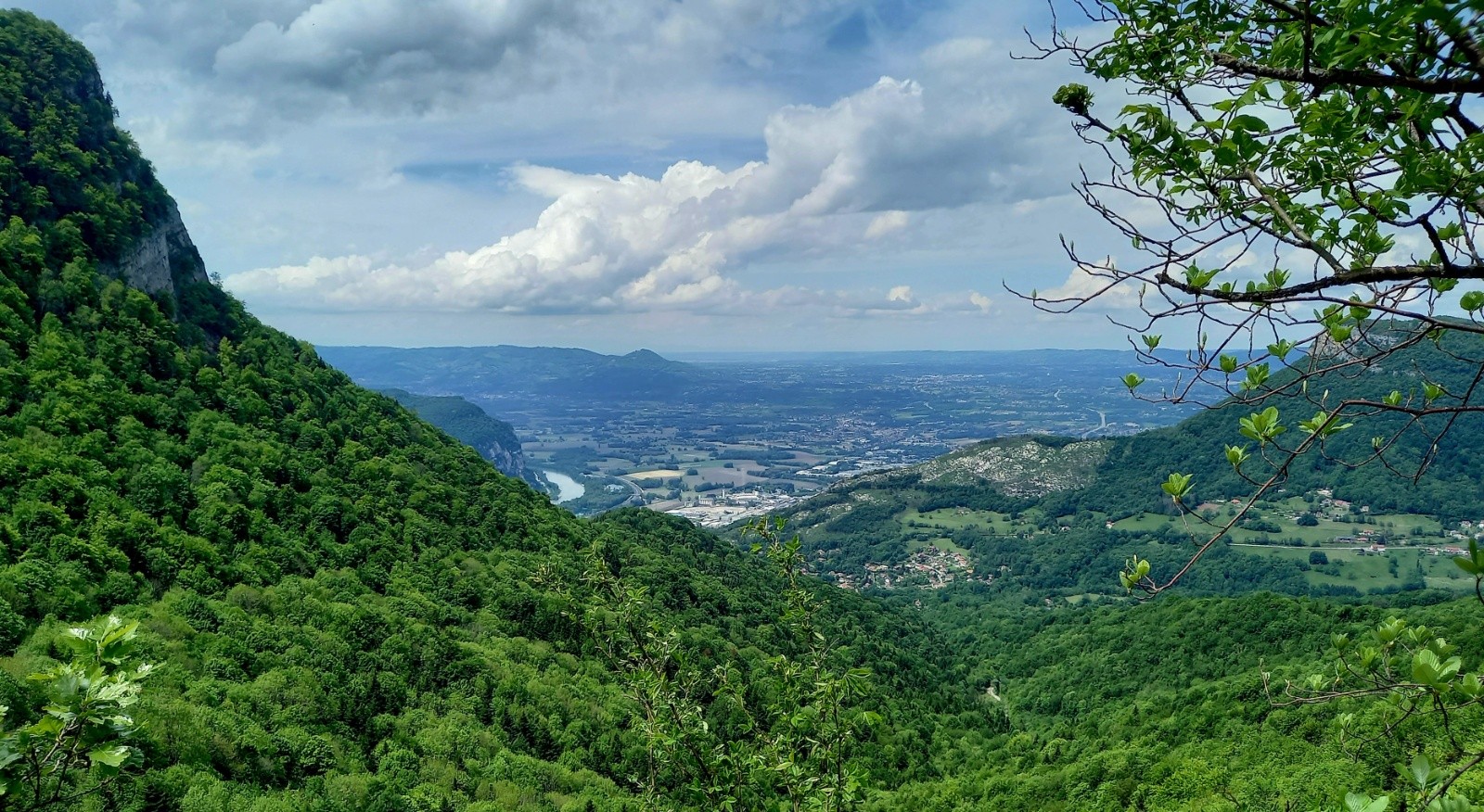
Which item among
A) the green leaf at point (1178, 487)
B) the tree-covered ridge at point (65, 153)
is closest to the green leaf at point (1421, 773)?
the green leaf at point (1178, 487)

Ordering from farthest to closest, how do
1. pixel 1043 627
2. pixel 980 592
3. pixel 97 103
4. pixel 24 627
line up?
1. pixel 980 592
2. pixel 1043 627
3. pixel 97 103
4. pixel 24 627

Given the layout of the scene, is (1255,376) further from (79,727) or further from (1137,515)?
(1137,515)

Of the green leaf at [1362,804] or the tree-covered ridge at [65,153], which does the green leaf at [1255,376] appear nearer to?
the green leaf at [1362,804]

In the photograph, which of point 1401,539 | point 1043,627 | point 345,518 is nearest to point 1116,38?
point 345,518

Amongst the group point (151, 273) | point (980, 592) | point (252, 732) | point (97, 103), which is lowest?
point (980, 592)

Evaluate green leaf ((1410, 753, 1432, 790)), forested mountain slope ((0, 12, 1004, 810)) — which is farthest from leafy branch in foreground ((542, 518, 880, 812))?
forested mountain slope ((0, 12, 1004, 810))

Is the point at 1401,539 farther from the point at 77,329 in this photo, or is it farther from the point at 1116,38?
the point at 77,329
